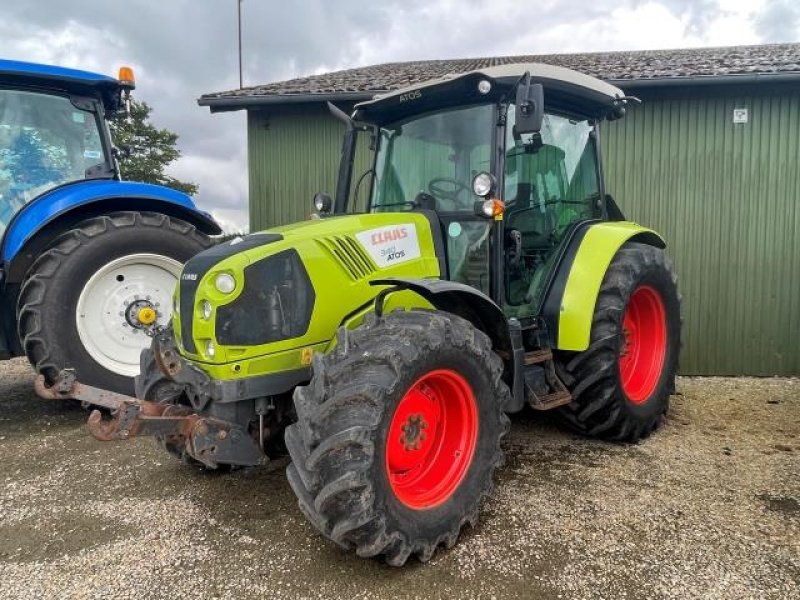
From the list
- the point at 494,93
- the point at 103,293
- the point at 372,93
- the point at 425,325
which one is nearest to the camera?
the point at 425,325

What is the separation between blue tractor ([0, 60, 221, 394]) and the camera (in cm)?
415

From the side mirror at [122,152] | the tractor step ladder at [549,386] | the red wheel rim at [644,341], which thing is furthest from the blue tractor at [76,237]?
the red wheel rim at [644,341]

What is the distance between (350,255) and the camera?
299cm

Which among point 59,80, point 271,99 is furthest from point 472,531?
point 271,99

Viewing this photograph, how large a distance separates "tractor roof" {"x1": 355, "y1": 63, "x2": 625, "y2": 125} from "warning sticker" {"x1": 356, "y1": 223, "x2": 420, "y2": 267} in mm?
782

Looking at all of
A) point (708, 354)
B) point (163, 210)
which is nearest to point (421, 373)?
point (163, 210)

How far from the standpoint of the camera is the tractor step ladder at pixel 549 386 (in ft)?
11.3

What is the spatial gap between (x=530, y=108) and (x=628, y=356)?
2110mm

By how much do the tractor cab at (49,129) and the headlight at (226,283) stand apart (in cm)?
281

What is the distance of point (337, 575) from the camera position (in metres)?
2.44

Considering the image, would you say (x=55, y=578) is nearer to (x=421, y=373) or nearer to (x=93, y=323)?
(x=421, y=373)

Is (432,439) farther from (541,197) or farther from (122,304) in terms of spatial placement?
(122,304)

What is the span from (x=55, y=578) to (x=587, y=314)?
2.93m

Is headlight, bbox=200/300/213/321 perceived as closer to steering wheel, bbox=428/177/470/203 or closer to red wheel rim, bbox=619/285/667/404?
steering wheel, bbox=428/177/470/203
